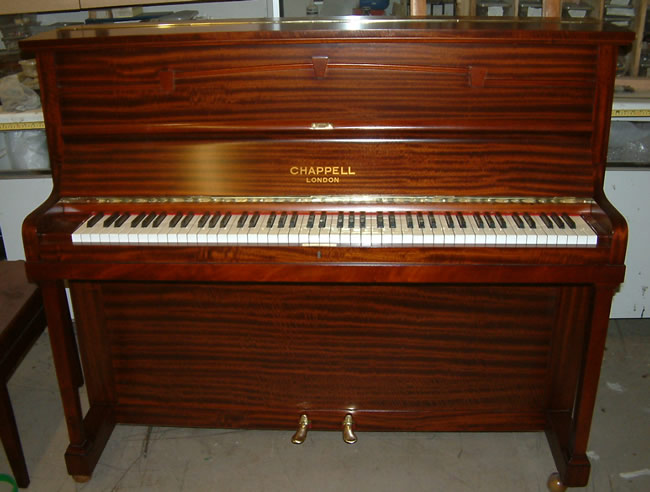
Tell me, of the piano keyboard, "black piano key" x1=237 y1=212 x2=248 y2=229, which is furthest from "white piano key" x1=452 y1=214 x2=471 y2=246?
"black piano key" x1=237 y1=212 x2=248 y2=229

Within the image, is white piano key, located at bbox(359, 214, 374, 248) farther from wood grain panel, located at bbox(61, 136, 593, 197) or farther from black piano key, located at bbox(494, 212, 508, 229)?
black piano key, located at bbox(494, 212, 508, 229)

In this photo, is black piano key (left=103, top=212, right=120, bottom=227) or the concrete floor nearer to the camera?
black piano key (left=103, top=212, right=120, bottom=227)

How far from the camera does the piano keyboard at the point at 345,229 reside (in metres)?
1.69

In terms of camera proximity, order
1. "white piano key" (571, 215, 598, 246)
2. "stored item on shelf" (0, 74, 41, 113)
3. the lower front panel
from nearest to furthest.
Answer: "white piano key" (571, 215, 598, 246) < the lower front panel < "stored item on shelf" (0, 74, 41, 113)

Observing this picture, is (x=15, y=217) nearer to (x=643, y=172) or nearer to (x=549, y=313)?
(x=549, y=313)

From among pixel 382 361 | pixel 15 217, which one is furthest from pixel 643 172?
pixel 15 217

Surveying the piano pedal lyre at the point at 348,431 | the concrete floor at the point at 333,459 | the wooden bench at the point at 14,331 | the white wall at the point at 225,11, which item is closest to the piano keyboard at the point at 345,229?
the wooden bench at the point at 14,331

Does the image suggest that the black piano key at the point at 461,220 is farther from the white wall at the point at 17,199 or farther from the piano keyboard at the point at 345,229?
the white wall at the point at 17,199

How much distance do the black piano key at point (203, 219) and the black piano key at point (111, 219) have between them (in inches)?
9.8

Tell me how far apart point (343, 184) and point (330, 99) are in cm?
24

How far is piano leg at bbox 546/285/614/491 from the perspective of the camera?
1.78 m

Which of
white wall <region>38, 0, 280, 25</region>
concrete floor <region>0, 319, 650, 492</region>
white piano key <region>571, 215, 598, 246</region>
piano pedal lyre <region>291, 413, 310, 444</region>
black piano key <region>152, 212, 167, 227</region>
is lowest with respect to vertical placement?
A: concrete floor <region>0, 319, 650, 492</region>

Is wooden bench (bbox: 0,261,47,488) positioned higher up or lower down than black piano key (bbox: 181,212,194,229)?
lower down

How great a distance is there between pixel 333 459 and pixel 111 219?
1090mm
